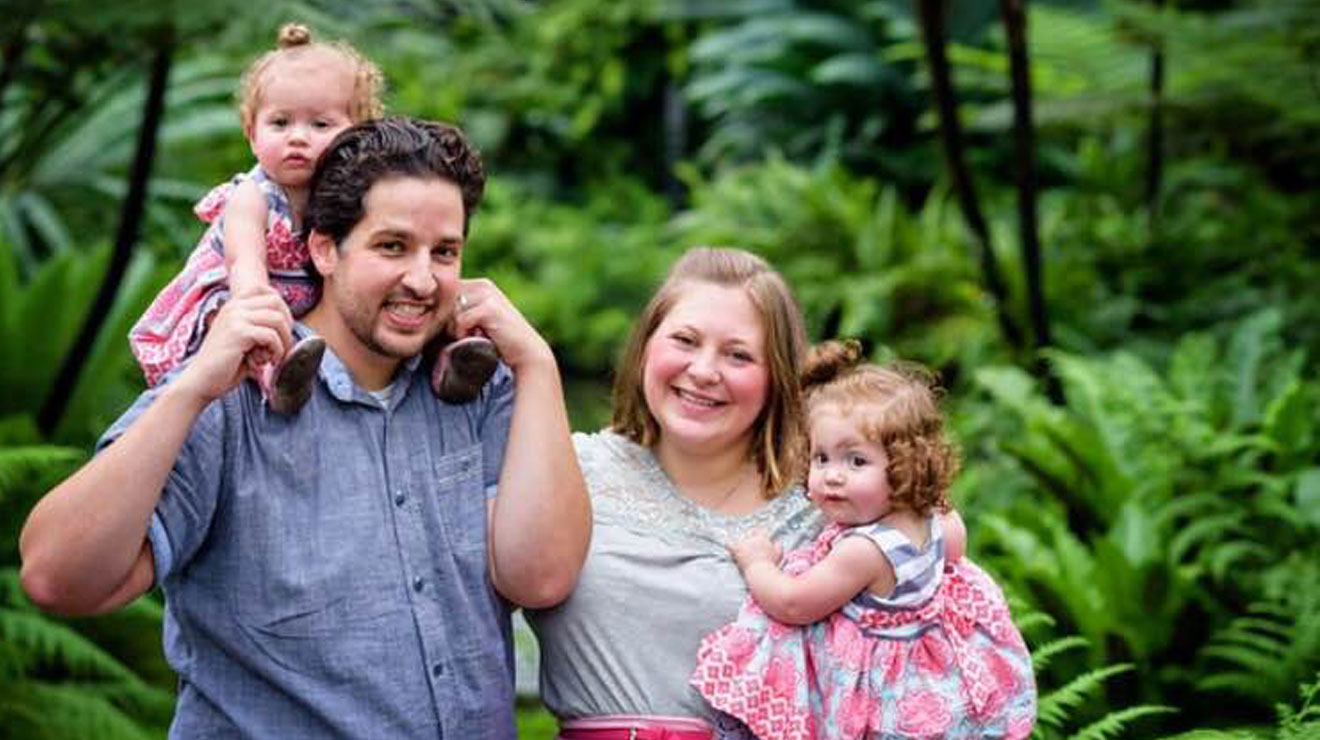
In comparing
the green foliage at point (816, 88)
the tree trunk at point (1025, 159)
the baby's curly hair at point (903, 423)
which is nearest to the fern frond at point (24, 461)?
the baby's curly hair at point (903, 423)

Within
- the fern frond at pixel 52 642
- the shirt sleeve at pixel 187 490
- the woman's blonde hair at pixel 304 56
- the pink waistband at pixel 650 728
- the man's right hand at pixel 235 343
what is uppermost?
the woman's blonde hair at pixel 304 56

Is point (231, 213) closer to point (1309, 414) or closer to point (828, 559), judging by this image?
point (828, 559)

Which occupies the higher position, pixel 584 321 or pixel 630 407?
pixel 630 407

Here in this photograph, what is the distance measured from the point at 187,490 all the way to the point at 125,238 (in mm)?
3118

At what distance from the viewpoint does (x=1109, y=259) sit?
7.08 m

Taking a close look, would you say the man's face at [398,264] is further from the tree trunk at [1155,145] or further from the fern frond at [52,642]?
the tree trunk at [1155,145]

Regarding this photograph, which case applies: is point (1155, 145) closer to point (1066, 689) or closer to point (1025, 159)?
point (1025, 159)

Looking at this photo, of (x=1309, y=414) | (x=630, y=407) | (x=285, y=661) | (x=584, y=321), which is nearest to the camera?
(x=285, y=661)

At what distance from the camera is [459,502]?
2.49 metres

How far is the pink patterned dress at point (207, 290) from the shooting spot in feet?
7.94

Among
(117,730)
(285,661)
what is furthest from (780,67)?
(285,661)

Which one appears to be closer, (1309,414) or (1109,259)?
(1309,414)

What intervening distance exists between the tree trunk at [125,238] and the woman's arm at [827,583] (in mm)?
3143

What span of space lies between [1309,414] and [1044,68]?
2527 millimetres
